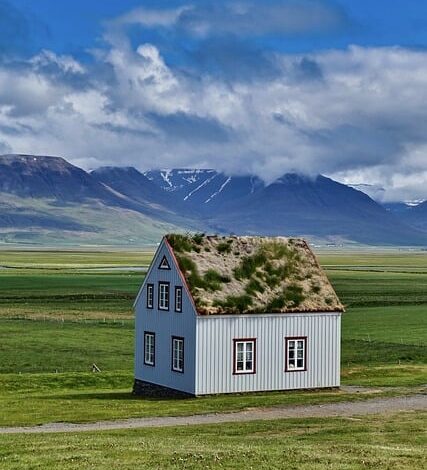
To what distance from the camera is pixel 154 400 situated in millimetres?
49688

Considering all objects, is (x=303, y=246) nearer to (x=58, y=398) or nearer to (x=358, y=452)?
(x=58, y=398)

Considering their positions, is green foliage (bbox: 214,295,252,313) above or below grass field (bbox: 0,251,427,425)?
above

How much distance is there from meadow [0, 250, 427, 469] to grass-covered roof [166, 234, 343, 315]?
4.88 meters

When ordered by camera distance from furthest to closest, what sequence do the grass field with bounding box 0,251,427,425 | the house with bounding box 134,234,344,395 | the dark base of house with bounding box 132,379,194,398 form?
1. the dark base of house with bounding box 132,379,194,398
2. the house with bounding box 134,234,344,395
3. the grass field with bounding box 0,251,427,425

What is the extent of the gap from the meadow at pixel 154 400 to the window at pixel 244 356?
1.43 metres

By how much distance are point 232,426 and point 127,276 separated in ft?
495

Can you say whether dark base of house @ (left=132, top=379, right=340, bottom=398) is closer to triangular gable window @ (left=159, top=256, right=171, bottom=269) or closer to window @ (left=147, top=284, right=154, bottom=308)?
window @ (left=147, top=284, right=154, bottom=308)

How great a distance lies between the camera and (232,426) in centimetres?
3597

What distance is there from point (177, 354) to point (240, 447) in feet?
72.9

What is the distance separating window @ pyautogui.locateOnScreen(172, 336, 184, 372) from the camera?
1966 inches

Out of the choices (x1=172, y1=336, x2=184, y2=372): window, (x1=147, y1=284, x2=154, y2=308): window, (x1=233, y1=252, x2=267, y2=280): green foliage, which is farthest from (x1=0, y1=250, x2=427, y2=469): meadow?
(x1=233, y1=252, x2=267, y2=280): green foliage

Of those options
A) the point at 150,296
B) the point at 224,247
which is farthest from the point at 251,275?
the point at 150,296

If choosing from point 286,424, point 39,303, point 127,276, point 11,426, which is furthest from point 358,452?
point 127,276

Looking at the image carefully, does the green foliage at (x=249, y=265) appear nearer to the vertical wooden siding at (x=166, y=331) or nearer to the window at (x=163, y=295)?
the vertical wooden siding at (x=166, y=331)
